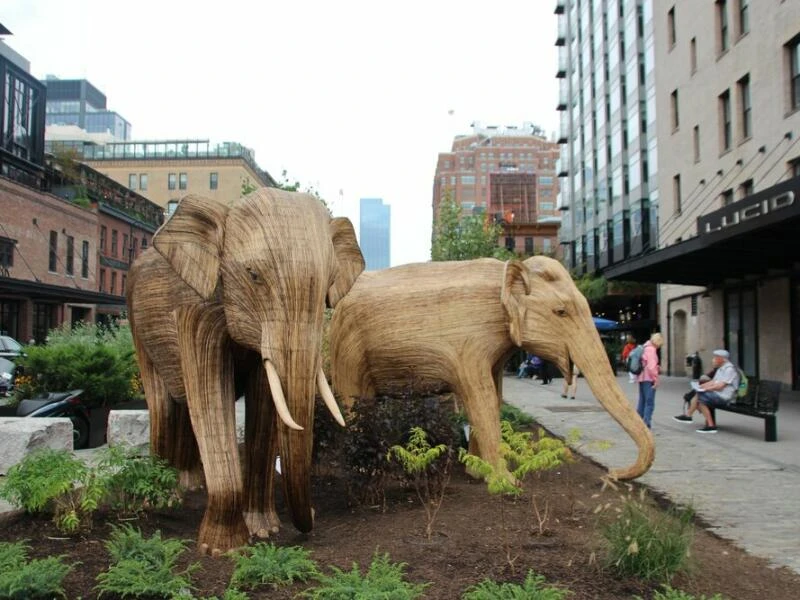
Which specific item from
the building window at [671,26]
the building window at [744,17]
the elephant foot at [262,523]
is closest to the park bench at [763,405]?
the elephant foot at [262,523]

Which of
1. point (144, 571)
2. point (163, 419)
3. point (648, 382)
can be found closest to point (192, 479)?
point (163, 419)

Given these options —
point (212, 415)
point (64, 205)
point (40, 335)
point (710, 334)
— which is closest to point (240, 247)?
point (212, 415)

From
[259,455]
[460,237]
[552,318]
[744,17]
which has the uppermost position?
[744,17]

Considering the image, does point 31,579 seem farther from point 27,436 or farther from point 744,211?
point 744,211

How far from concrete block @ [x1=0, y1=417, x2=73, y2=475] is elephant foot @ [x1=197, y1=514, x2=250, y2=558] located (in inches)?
132

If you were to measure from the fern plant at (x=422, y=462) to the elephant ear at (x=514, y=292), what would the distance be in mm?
1249

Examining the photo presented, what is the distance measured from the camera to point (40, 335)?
3616cm

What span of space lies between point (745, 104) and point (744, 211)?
348 inches

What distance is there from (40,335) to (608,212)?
33188 mm

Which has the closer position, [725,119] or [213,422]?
[213,422]

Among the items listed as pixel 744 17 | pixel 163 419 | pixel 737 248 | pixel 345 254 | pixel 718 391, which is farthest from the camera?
pixel 744 17

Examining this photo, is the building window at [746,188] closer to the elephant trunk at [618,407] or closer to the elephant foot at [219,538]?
the elephant trunk at [618,407]

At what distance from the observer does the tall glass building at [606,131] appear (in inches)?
1598

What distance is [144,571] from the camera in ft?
12.3
